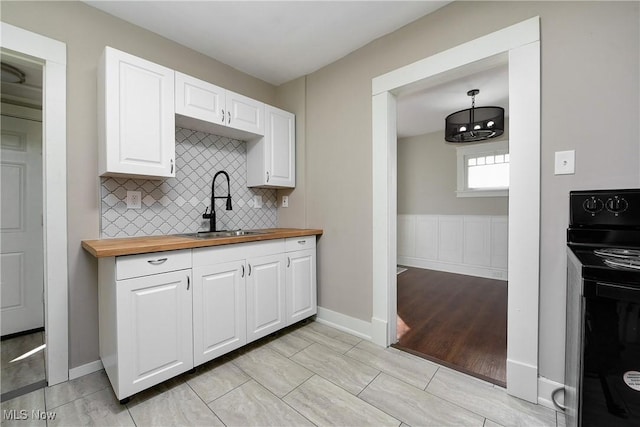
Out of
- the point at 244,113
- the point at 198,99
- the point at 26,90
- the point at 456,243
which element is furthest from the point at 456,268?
the point at 26,90

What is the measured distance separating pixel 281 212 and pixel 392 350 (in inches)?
68.6

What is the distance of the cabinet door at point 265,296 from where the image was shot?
6.58 feet

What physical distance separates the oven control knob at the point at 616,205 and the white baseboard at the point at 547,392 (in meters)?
0.96

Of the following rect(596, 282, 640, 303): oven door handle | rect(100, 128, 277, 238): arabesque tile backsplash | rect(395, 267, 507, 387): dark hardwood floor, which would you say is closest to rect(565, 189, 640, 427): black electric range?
rect(596, 282, 640, 303): oven door handle

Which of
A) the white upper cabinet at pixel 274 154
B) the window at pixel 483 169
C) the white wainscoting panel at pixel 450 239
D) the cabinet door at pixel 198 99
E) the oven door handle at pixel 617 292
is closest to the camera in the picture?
the oven door handle at pixel 617 292

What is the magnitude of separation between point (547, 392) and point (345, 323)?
140 centimetres

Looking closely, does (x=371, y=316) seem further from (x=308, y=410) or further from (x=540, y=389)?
(x=540, y=389)

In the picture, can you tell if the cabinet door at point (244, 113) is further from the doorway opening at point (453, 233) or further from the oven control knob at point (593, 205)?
the oven control knob at point (593, 205)

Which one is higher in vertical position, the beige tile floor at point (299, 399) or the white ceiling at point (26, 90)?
the white ceiling at point (26, 90)

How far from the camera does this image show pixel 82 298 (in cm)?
175

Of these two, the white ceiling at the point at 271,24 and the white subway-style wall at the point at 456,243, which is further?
the white subway-style wall at the point at 456,243

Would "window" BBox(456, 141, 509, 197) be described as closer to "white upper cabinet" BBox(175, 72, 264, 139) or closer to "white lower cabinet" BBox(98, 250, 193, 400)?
"white upper cabinet" BBox(175, 72, 264, 139)

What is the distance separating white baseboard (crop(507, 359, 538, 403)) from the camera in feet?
4.86

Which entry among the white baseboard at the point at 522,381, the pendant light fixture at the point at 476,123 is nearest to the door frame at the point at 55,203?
the white baseboard at the point at 522,381
